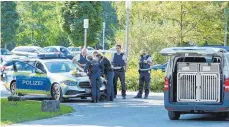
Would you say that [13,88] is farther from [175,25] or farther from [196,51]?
[175,25]

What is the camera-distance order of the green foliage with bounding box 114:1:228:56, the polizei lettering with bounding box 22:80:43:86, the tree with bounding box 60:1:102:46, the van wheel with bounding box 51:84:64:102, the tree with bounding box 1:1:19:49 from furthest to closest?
the tree with bounding box 1:1:19:49
the tree with bounding box 60:1:102:46
the green foliage with bounding box 114:1:228:56
the polizei lettering with bounding box 22:80:43:86
the van wheel with bounding box 51:84:64:102

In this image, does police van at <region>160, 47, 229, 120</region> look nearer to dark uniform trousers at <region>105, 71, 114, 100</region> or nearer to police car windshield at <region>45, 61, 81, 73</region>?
dark uniform trousers at <region>105, 71, 114, 100</region>

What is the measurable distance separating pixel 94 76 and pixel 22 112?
506 cm

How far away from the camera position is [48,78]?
24.4m

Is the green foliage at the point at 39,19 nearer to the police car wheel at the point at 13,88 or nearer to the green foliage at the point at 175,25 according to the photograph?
the green foliage at the point at 175,25

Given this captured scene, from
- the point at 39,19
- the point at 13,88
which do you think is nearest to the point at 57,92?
the point at 13,88

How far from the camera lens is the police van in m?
17.9

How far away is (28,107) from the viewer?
68.6 ft

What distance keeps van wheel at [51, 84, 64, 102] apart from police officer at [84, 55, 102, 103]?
1.07m

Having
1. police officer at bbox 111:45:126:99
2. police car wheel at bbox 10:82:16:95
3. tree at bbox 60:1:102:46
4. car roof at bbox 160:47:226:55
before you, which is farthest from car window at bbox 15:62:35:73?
tree at bbox 60:1:102:46

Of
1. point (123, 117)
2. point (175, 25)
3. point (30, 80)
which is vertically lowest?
point (123, 117)

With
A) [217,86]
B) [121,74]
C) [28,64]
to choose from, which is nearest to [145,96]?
[121,74]

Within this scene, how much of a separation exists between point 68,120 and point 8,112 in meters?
2.06

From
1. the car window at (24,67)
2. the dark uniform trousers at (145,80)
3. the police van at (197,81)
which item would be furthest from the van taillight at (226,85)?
the car window at (24,67)
